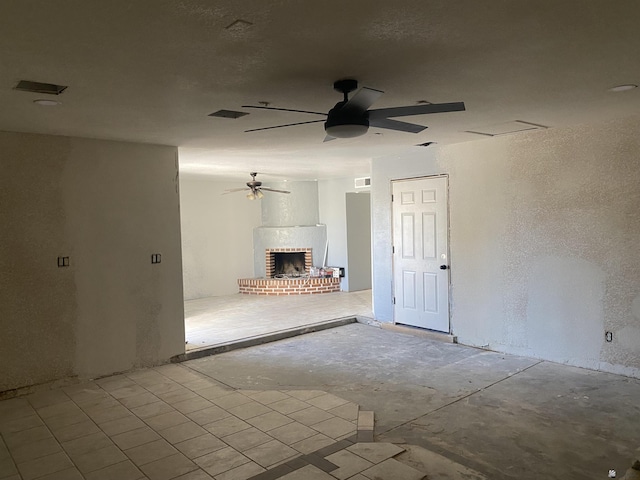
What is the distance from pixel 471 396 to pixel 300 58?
3.01 metres

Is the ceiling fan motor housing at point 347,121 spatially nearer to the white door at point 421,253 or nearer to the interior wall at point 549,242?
the interior wall at point 549,242

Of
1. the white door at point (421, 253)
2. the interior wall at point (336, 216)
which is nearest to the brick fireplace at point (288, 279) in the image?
the interior wall at point (336, 216)

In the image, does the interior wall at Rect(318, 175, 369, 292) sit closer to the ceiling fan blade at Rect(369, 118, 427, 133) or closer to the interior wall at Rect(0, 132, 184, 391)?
the interior wall at Rect(0, 132, 184, 391)

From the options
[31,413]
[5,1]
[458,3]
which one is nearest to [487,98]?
[458,3]

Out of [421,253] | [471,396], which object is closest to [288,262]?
[421,253]

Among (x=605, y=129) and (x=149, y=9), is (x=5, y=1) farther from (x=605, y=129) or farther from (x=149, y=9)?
(x=605, y=129)

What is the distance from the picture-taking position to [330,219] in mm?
9617

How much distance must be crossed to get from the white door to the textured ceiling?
5.63ft

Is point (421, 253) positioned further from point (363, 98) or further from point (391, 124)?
point (363, 98)

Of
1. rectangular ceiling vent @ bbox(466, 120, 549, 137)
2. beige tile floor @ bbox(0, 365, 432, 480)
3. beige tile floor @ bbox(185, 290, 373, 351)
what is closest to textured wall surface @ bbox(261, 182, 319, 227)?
beige tile floor @ bbox(185, 290, 373, 351)

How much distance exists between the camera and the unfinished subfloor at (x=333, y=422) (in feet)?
9.00

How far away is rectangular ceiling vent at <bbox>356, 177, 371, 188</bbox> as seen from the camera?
888 cm

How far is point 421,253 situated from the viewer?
5855 mm

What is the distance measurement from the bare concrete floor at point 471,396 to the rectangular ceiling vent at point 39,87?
2.79 m
